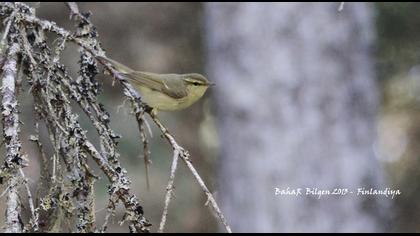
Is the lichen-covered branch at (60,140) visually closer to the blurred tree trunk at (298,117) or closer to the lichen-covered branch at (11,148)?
the lichen-covered branch at (11,148)

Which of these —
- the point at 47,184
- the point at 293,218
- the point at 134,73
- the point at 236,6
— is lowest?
the point at 47,184

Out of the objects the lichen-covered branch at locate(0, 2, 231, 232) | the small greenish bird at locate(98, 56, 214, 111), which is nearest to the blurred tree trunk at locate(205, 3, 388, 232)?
the small greenish bird at locate(98, 56, 214, 111)

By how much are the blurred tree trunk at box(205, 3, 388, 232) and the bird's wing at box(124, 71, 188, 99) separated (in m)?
1.55

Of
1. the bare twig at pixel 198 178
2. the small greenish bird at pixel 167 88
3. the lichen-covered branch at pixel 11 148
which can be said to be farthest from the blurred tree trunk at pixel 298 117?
the lichen-covered branch at pixel 11 148

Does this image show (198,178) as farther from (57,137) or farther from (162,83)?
(162,83)

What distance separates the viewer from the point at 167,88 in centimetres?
287

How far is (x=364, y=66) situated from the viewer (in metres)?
4.66

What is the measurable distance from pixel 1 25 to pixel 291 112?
2.77 meters

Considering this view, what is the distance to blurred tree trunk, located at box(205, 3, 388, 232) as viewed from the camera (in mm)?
4445

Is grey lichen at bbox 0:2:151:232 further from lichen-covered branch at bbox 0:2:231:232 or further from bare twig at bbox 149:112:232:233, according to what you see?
bare twig at bbox 149:112:232:233

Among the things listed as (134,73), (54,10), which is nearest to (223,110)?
(134,73)

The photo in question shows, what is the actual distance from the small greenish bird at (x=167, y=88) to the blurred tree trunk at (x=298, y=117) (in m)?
1.53

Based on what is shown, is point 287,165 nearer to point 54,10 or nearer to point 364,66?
point 364,66

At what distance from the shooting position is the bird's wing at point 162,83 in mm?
2721
